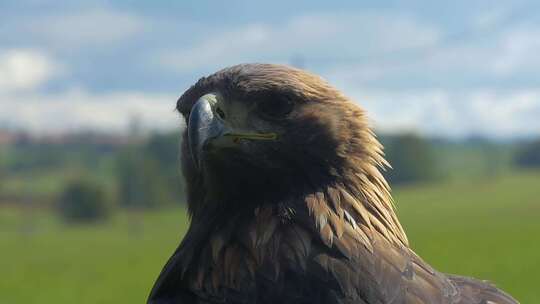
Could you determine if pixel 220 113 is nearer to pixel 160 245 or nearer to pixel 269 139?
pixel 269 139

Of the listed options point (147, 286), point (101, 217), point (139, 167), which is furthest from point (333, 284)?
point (139, 167)

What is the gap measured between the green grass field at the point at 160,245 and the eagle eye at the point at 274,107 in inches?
44.6

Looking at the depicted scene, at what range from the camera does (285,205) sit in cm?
→ 441

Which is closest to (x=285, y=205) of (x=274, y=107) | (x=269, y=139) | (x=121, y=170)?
(x=269, y=139)

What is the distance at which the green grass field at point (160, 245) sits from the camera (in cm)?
3331

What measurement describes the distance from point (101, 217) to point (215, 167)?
3467 inches

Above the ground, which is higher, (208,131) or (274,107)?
(274,107)

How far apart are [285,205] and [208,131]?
1.68ft

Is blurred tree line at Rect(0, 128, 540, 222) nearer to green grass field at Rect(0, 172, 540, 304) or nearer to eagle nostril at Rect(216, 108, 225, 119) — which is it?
green grass field at Rect(0, 172, 540, 304)

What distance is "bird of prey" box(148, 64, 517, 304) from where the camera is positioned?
421cm

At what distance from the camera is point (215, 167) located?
14.7 ft

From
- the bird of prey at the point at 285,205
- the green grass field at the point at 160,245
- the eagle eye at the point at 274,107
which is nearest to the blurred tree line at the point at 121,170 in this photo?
the green grass field at the point at 160,245

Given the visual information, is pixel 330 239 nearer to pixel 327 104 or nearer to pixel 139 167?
pixel 327 104

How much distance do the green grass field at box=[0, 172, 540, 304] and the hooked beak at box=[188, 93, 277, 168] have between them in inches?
40.4
